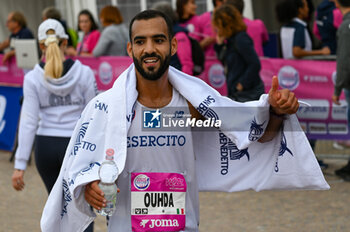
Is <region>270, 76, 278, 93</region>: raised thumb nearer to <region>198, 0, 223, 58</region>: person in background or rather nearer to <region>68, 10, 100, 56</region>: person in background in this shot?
<region>198, 0, 223, 58</region>: person in background

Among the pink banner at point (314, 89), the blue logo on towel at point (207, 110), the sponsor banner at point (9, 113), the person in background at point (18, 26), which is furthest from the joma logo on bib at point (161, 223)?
the person in background at point (18, 26)

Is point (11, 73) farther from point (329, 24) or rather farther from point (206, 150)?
point (206, 150)

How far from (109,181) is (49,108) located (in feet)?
6.59

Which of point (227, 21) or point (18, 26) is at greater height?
point (227, 21)

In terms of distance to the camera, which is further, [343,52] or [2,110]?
[2,110]

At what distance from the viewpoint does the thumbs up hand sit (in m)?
2.95

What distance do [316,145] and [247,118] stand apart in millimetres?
5508

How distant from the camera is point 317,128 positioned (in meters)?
8.12

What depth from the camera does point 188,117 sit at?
3428mm

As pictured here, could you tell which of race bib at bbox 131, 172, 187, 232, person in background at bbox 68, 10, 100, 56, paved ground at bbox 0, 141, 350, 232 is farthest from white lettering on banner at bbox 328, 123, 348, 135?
race bib at bbox 131, 172, 187, 232

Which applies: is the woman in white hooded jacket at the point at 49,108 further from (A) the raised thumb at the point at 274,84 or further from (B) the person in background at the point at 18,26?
(B) the person in background at the point at 18,26

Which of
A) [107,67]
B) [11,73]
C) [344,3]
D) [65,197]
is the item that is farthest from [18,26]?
[65,197]

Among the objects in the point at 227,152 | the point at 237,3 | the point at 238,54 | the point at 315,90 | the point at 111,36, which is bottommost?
the point at 315,90

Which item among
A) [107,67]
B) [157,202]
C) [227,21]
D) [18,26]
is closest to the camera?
[157,202]
